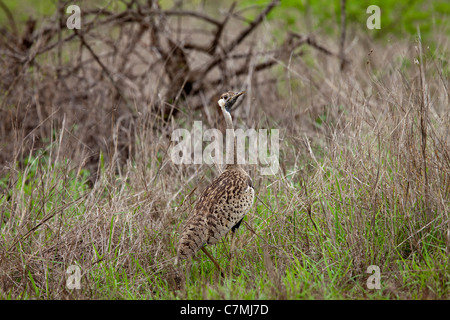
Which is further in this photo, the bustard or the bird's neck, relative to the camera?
the bird's neck

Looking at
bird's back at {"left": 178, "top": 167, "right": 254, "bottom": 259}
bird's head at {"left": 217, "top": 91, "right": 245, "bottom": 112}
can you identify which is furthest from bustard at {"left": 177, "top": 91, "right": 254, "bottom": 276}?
bird's head at {"left": 217, "top": 91, "right": 245, "bottom": 112}

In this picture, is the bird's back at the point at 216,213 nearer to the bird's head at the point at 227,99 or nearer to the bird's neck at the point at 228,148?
the bird's neck at the point at 228,148

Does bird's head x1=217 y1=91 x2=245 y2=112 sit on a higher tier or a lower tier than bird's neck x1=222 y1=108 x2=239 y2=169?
higher

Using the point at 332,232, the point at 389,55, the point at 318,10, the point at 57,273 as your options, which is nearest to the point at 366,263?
the point at 332,232

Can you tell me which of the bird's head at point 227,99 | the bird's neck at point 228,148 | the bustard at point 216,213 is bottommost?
the bustard at point 216,213

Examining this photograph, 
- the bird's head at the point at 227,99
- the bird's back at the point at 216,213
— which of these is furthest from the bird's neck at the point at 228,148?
the bird's back at the point at 216,213

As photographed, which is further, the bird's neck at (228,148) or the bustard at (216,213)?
the bird's neck at (228,148)

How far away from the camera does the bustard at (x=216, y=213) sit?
3.38 metres

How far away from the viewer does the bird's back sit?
3.38m

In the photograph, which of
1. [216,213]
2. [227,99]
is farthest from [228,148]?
[216,213]

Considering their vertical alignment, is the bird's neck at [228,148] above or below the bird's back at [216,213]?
above

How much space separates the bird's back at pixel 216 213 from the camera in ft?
11.1

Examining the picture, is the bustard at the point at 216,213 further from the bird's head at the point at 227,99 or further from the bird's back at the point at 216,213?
the bird's head at the point at 227,99

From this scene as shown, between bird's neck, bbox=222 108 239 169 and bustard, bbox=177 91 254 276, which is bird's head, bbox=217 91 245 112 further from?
bustard, bbox=177 91 254 276
